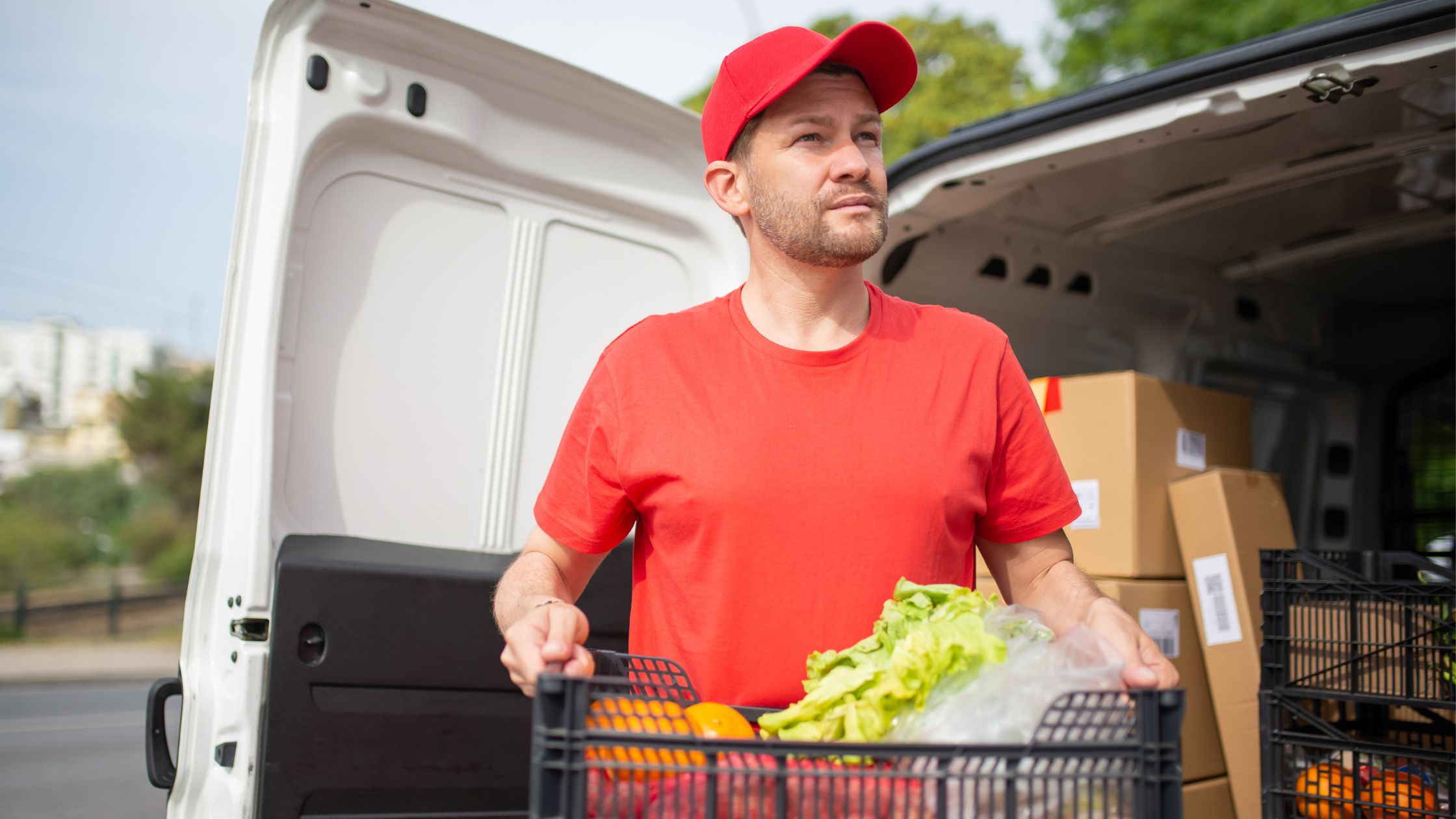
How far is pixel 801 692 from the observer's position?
1674 millimetres

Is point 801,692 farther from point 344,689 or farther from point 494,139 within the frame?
point 494,139

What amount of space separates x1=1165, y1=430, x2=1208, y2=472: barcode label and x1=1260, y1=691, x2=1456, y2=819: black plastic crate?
0.89m

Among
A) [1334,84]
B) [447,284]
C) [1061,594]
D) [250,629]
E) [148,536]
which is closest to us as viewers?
[1061,594]

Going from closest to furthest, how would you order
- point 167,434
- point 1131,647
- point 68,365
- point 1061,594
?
point 1131,647 → point 1061,594 → point 167,434 → point 68,365

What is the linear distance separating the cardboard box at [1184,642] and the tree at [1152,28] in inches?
282

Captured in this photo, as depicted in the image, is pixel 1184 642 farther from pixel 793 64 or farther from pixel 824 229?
pixel 793 64

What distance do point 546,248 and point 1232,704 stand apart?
7.21 feet

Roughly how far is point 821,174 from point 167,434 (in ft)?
81.1

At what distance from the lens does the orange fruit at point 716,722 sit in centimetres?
133

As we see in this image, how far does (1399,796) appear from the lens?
2328 mm

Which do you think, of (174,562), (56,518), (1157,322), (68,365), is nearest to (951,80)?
(1157,322)

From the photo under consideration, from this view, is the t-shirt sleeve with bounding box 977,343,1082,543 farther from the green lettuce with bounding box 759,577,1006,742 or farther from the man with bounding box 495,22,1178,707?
the green lettuce with bounding box 759,577,1006,742

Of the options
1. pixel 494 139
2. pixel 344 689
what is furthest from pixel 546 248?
pixel 344 689

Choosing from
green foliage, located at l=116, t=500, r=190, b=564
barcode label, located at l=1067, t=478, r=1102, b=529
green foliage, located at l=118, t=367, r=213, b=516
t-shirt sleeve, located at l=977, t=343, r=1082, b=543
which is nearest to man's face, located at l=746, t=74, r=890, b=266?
t-shirt sleeve, located at l=977, t=343, r=1082, b=543
